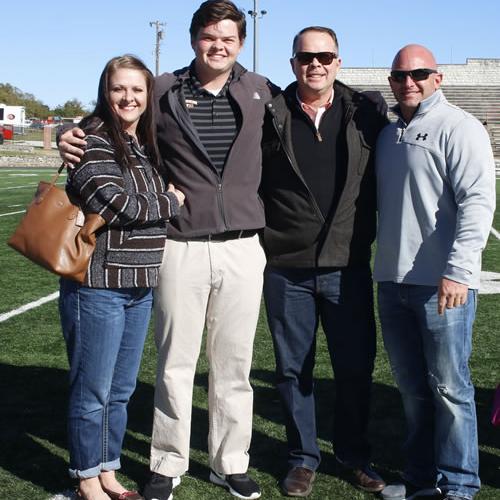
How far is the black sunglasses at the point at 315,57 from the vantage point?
11.7ft

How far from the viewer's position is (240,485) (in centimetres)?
369

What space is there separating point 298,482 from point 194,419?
110cm

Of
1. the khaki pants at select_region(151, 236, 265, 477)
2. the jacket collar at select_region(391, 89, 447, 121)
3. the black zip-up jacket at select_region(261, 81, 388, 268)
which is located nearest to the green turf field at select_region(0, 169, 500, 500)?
the khaki pants at select_region(151, 236, 265, 477)

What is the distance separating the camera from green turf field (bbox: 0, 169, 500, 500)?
3809 millimetres

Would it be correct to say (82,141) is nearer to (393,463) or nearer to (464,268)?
(464,268)

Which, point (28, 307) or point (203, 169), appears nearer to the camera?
point (203, 169)

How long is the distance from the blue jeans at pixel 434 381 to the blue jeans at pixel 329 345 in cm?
22

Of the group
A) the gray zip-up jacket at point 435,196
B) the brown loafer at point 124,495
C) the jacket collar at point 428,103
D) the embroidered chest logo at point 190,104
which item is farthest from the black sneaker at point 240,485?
the jacket collar at point 428,103

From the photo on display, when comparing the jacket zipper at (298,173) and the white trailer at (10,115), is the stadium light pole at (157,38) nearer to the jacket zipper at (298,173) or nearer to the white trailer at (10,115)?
the white trailer at (10,115)

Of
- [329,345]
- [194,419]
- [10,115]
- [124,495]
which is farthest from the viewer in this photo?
[10,115]

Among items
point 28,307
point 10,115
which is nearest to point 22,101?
point 10,115

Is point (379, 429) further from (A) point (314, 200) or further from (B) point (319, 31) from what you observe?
(B) point (319, 31)

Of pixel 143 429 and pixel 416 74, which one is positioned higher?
pixel 416 74

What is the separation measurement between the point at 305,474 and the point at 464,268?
1.23 m
